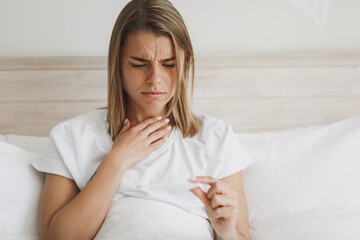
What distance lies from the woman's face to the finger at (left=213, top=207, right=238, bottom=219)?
345 millimetres

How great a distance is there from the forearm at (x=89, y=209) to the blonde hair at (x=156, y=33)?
0.16 metres

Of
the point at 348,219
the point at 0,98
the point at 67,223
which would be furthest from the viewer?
the point at 0,98

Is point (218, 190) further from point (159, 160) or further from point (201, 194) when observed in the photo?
point (159, 160)

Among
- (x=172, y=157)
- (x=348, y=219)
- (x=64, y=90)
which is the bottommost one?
(x=348, y=219)

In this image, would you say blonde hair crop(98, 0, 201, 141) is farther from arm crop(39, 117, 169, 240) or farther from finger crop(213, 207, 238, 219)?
finger crop(213, 207, 238, 219)

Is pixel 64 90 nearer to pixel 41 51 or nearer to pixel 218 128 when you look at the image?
pixel 41 51

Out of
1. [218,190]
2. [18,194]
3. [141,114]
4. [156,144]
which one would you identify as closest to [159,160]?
[156,144]

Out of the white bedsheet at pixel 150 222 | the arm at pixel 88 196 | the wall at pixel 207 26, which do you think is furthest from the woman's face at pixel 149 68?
the wall at pixel 207 26

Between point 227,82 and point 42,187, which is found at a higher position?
point 227,82

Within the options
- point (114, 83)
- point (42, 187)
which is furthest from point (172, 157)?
point (42, 187)

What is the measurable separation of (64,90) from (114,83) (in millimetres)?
458

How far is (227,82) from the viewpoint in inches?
58.7

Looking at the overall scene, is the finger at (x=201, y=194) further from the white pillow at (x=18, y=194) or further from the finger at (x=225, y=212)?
the white pillow at (x=18, y=194)

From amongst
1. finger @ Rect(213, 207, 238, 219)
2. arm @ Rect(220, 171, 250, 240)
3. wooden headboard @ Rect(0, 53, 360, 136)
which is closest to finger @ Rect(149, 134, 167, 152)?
arm @ Rect(220, 171, 250, 240)
